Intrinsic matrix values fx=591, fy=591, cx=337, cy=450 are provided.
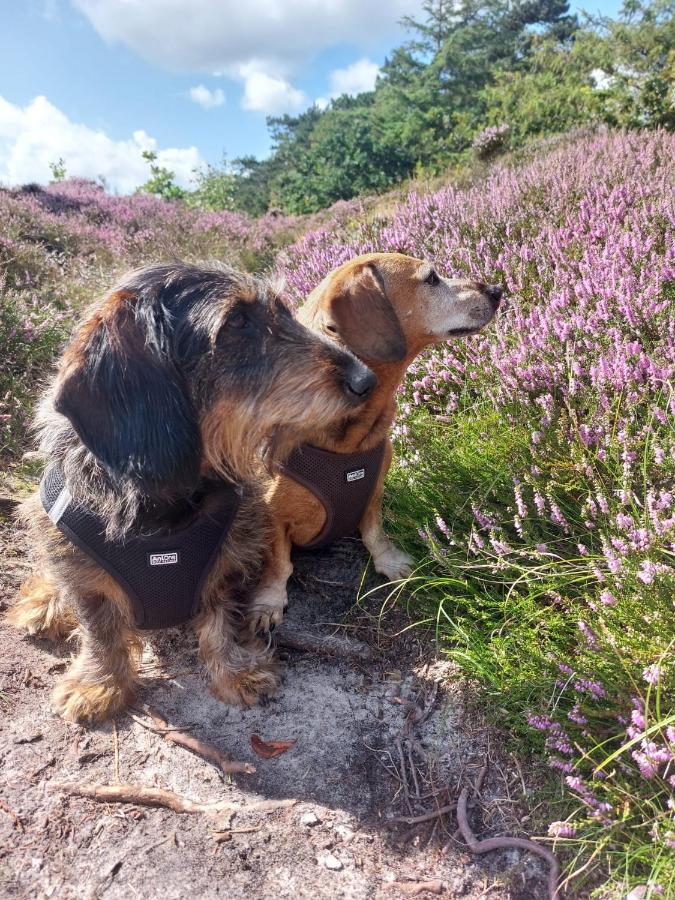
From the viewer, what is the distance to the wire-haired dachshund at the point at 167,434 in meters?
1.77

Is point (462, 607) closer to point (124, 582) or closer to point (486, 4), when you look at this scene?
point (124, 582)

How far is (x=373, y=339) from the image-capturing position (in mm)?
2613

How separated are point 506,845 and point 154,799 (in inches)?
47.7

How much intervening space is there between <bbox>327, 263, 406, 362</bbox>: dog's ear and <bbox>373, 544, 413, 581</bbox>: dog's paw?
954 mm

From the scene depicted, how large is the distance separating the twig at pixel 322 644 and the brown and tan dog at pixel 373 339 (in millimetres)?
89

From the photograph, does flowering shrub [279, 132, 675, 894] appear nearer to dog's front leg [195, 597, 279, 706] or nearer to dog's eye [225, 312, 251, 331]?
dog's front leg [195, 597, 279, 706]

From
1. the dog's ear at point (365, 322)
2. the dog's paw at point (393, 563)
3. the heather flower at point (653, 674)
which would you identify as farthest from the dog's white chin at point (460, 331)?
the heather flower at point (653, 674)

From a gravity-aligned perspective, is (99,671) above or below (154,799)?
above

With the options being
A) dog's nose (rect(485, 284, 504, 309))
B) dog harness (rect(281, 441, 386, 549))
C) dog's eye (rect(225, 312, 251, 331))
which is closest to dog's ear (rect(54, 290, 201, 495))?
dog's eye (rect(225, 312, 251, 331))

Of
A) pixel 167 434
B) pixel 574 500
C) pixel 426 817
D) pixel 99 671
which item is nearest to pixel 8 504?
pixel 99 671

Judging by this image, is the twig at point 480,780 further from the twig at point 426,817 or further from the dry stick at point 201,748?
the dry stick at point 201,748

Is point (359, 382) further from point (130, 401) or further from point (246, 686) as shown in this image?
point (246, 686)

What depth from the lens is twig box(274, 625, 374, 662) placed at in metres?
2.61

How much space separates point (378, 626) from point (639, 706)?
1198mm
